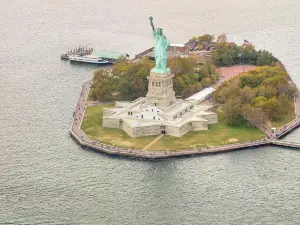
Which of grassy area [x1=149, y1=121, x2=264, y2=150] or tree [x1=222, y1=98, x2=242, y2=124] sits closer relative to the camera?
grassy area [x1=149, y1=121, x2=264, y2=150]

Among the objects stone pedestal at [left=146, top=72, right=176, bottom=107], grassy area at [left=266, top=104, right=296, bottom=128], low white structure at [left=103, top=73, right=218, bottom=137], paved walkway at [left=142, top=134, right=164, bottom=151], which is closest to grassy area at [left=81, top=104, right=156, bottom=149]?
paved walkway at [left=142, top=134, right=164, bottom=151]

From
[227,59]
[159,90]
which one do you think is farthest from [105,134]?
[227,59]

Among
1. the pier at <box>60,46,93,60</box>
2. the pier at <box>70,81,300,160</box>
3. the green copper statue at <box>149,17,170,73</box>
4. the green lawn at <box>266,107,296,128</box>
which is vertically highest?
the pier at <box>60,46,93,60</box>

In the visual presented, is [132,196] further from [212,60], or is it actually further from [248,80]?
[212,60]

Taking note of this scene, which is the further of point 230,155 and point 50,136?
point 50,136

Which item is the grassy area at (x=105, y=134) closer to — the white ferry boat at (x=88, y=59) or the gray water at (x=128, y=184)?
the gray water at (x=128, y=184)

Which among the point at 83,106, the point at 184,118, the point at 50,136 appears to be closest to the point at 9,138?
the point at 50,136

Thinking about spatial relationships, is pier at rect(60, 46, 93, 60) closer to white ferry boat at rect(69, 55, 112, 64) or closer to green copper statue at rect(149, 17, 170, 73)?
white ferry boat at rect(69, 55, 112, 64)
